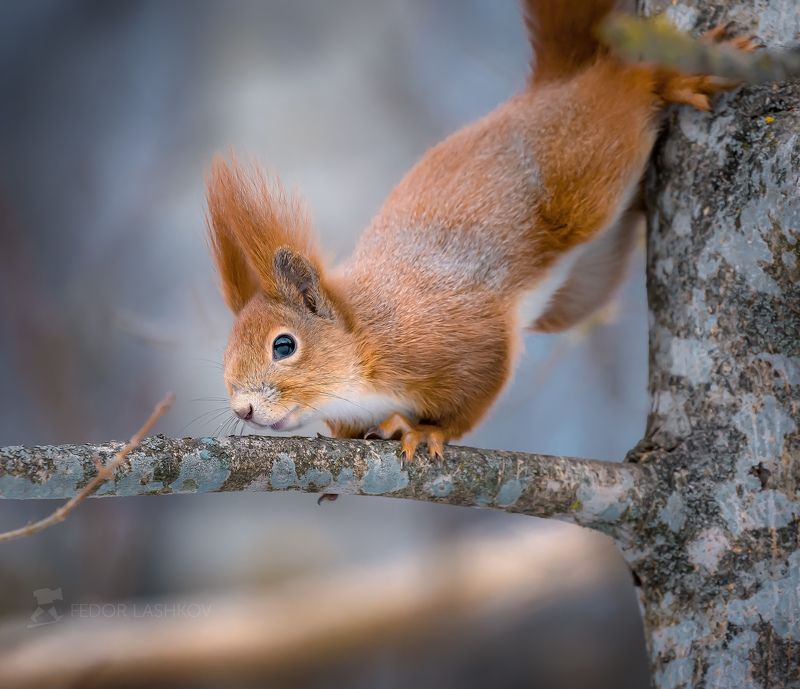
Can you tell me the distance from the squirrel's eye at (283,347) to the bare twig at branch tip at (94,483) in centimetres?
61

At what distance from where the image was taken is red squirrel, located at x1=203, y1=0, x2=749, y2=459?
1675 millimetres

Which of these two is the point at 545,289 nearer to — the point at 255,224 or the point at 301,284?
the point at 301,284

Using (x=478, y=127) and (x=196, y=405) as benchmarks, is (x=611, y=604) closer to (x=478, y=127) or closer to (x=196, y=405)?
(x=196, y=405)

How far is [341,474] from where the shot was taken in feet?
4.07

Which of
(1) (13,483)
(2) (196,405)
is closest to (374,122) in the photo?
(2) (196,405)

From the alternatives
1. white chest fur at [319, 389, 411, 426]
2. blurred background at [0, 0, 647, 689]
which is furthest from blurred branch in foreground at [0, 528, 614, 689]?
white chest fur at [319, 389, 411, 426]

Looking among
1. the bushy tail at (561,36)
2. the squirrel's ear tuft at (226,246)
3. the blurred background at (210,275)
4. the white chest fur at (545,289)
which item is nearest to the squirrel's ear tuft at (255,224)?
the squirrel's ear tuft at (226,246)

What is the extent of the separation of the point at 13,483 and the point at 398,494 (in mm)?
501

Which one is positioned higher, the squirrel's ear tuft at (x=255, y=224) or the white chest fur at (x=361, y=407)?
the squirrel's ear tuft at (x=255, y=224)

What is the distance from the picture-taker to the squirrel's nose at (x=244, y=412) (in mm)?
1563

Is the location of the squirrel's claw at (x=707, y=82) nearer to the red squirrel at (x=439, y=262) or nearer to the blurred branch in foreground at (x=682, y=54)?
the red squirrel at (x=439, y=262)

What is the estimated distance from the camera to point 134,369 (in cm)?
313

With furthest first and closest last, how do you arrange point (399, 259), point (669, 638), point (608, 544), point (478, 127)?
point (608, 544) < point (478, 127) < point (399, 259) < point (669, 638)

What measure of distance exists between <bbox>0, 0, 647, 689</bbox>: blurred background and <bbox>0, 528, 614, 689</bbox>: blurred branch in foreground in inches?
1.8
